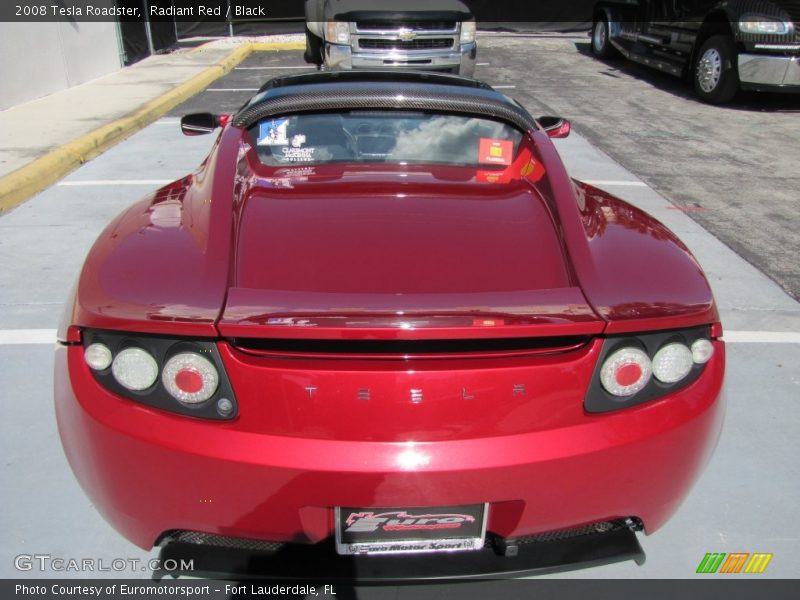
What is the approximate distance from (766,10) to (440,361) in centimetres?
957

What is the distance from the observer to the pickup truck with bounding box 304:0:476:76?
353 inches

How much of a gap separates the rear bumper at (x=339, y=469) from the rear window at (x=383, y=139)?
47.3 inches

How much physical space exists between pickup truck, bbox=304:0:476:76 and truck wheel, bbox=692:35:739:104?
11.7 ft

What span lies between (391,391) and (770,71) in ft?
31.3

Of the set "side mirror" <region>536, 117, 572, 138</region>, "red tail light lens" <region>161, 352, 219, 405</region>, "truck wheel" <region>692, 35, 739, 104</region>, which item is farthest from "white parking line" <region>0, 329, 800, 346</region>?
"truck wheel" <region>692, 35, 739, 104</region>

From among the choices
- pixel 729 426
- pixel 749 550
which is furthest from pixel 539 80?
pixel 749 550

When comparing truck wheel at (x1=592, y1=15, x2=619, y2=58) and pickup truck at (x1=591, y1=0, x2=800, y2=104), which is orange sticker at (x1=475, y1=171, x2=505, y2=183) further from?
truck wheel at (x1=592, y1=15, x2=619, y2=58)

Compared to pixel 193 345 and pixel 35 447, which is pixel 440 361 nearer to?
pixel 193 345

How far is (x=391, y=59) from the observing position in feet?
29.6

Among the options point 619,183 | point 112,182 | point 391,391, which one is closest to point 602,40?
point 619,183

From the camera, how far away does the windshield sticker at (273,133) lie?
2639 millimetres

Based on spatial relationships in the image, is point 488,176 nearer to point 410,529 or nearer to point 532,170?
point 532,170

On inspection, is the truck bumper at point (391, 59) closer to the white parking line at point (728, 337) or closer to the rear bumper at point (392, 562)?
the white parking line at point (728, 337)

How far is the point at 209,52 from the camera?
14.7 m
